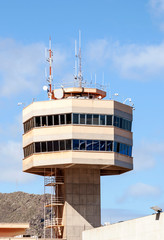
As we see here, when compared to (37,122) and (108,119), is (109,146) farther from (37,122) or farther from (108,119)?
(37,122)

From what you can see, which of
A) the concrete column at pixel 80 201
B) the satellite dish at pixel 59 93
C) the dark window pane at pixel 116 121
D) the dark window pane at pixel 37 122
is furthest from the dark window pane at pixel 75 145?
the satellite dish at pixel 59 93

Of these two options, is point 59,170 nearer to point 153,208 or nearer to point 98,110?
point 98,110

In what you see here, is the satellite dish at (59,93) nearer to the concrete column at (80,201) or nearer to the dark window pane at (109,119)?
the dark window pane at (109,119)

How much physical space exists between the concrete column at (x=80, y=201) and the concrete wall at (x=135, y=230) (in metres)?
6.06

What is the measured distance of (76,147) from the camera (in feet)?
260

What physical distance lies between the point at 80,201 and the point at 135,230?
64.9ft

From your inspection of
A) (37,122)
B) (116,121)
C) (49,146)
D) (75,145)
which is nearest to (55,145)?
(49,146)

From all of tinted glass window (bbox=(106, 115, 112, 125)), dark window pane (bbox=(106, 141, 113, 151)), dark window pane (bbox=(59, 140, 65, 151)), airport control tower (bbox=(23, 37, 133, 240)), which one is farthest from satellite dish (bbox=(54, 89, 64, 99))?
dark window pane (bbox=(106, 141, 113, 151))

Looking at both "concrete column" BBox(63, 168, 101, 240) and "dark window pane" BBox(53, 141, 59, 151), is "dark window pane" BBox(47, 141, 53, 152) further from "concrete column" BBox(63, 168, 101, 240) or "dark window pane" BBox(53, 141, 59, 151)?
"concrete column" BBox(63, 168, 101, 240)

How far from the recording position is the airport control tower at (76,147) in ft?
261

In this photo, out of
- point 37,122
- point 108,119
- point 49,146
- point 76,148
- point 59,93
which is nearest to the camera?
point 76,148

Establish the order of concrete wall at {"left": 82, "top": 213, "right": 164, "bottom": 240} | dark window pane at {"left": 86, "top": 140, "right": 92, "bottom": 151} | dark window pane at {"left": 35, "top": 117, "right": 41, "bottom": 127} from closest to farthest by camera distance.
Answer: concrete wall at {"left": 82, "top": 213, "right": 164, "bottom": 240} < dark window pane at {"left": 86, "top": 140, "right": 92, "bottom": 151} < dark window pane at {"left": 35, "top": 117, "right": 41, "bottom": 127}

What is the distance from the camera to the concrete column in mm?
81062

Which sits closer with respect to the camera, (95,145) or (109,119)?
(95,145)
